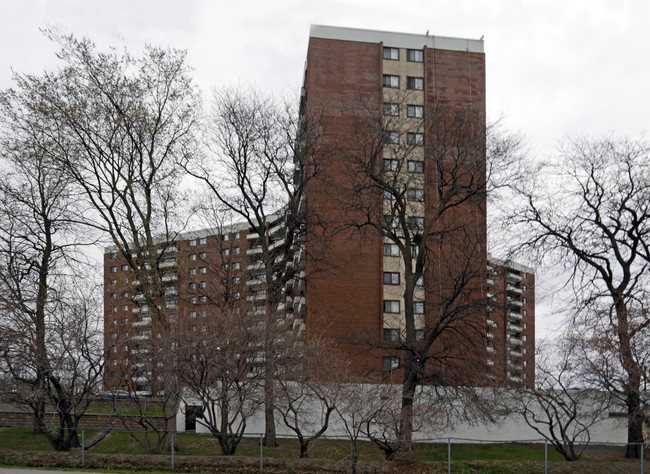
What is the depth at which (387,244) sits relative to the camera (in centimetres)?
4959

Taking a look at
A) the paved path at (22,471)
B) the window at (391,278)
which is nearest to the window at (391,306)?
the window at (391,278)

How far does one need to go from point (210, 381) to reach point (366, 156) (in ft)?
44.1

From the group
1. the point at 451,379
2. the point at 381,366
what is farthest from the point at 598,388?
the point at 381,366

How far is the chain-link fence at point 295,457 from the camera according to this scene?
2417 cm

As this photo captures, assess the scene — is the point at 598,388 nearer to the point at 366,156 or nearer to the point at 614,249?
the point at 614,249

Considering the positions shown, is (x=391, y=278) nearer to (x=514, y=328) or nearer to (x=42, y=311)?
(x=42, y=311)

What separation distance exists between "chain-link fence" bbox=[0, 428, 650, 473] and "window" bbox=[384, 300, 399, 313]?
18.6 meters

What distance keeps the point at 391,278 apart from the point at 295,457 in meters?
24.8

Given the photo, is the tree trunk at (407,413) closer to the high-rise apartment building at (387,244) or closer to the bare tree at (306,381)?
the high-rise apartment building at (387,244)

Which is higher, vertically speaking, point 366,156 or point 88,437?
point 366,156

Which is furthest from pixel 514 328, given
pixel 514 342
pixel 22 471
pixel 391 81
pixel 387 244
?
pixel 22 471

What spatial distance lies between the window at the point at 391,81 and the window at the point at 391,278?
13.9m

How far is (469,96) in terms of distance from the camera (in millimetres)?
52250

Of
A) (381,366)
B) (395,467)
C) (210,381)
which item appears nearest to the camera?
(395,467)
